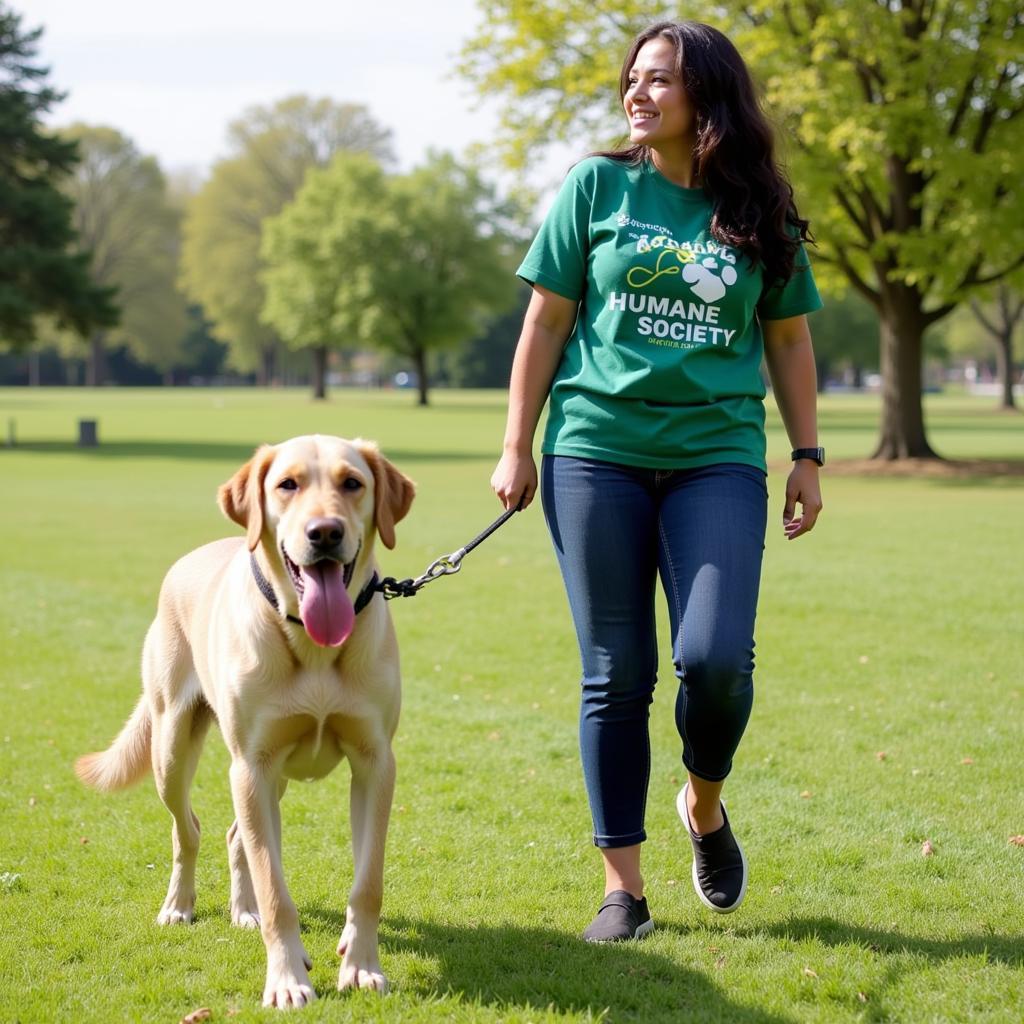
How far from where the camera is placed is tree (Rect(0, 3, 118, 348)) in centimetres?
3381

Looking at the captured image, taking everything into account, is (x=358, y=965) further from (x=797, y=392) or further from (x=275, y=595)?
(x=797, y=392)

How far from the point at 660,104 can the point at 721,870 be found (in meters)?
2.50

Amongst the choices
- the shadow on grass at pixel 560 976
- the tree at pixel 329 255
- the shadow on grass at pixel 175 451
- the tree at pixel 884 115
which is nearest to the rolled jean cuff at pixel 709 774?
the shadow on grass at pixel 560 976

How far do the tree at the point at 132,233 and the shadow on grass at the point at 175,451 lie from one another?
4835 cm

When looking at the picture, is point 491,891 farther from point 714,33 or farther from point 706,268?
point 714,33

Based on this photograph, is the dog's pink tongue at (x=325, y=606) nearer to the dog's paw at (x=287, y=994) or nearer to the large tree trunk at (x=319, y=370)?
the dog's paw at (x=287, y=994)

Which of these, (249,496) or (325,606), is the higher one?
(249,496)

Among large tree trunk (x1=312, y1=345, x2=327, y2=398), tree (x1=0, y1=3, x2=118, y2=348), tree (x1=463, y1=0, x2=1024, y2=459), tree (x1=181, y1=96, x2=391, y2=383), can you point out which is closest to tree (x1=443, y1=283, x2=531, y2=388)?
tree (x1=181, y1=96, x2=391, y2=383)

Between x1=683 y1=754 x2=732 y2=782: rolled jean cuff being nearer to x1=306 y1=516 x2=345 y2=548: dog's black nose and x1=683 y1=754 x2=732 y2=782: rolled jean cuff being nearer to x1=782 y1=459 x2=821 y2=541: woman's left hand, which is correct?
A: x1=782 y1=459 x2=821 y2=541: woman's left hand

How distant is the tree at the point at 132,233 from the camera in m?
81.8

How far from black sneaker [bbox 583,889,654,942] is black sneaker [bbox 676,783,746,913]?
0.25 m

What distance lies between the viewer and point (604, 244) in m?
4.07

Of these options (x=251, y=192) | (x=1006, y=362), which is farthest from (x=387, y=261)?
(x=1006, y=362)

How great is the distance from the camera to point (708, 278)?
4.00 meters
